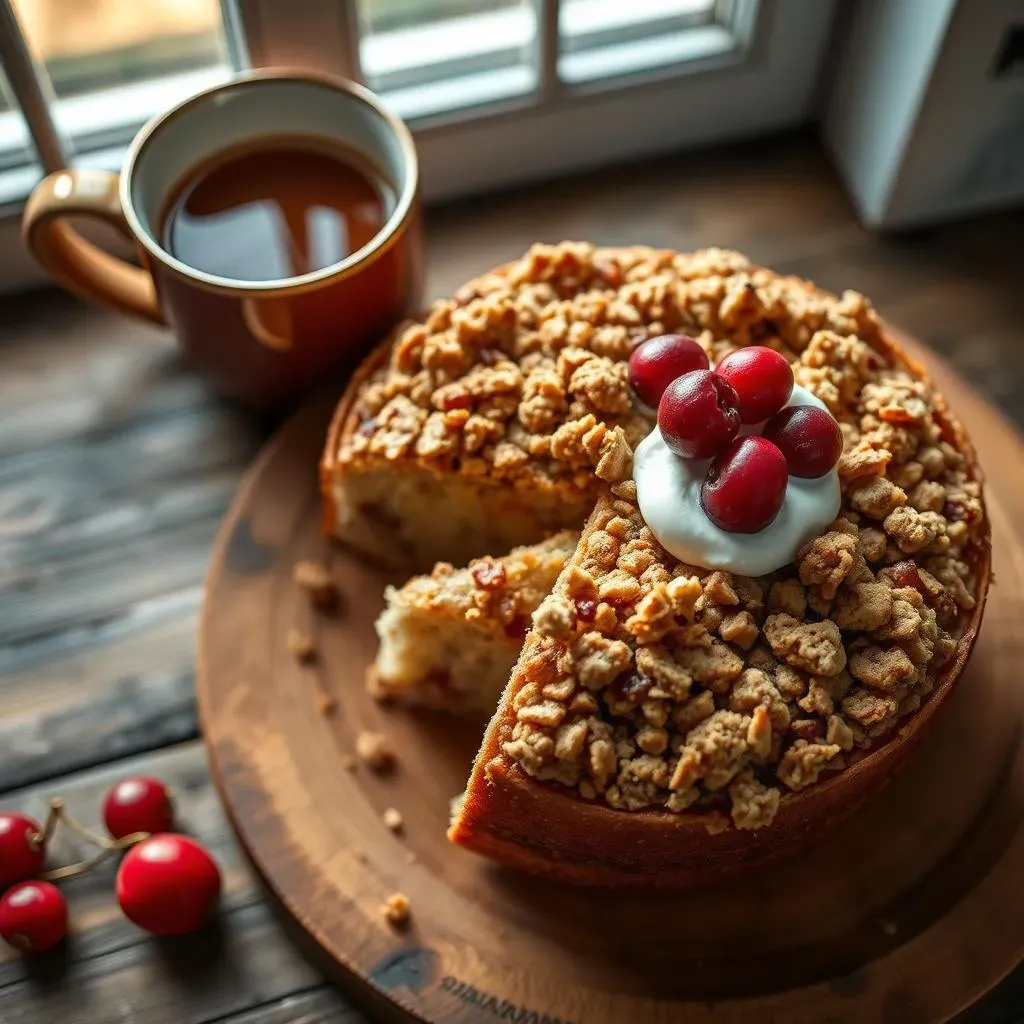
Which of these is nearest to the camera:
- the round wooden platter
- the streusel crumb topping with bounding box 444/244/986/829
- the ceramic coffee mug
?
the streusel crumb topping with bounding box 444/244/986/829

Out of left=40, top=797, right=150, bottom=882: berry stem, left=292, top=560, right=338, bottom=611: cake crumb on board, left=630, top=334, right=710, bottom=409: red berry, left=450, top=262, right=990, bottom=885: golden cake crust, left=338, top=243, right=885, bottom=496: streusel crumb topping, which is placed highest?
left=630, top=334, right=710, bottom=409: red berry

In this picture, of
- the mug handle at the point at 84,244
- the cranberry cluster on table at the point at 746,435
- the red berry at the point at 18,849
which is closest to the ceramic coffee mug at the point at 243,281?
the mug handle at the point at 84,244

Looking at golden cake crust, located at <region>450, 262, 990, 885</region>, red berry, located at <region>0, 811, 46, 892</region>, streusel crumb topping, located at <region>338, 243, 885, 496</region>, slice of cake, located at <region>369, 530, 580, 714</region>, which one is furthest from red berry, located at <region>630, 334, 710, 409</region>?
red berry, located at <region>0, 811, 46, 892</region>

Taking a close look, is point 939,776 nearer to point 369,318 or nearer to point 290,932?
point 290,932

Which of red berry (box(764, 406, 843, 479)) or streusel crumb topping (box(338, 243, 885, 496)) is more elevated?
red berry (box(764, 406, 843, 479))

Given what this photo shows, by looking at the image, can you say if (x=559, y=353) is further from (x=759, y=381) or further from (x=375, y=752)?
(x=375, y=752)

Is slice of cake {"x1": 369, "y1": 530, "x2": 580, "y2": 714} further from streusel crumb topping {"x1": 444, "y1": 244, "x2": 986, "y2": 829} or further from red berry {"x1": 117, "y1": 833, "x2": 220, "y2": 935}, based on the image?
red berry {"x1": 117, "y1": 833, "x2": 220, "y2": 935}

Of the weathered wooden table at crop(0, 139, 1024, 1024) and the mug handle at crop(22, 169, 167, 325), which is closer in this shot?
the weathered wooden table at crop(0, 139, 1024, 1024)

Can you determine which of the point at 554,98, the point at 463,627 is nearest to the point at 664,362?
the point at 463,627
